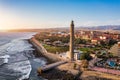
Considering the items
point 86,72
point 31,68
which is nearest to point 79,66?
point 86,72

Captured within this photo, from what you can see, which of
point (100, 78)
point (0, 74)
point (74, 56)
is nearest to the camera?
point (100, 78)

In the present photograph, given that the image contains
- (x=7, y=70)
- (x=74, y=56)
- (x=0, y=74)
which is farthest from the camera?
(x=74, y=56)

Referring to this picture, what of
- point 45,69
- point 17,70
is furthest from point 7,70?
point 45,69

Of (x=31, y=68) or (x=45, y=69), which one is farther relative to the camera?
(x=31, y=68)

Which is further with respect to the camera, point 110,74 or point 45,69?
point 45,69

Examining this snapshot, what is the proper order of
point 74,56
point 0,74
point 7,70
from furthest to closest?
point 74,56 < point 7,70 < point 0,74

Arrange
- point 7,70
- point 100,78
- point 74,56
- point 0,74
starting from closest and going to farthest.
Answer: point 100,78 → point 0,74 → point 7,70 → point 74,56

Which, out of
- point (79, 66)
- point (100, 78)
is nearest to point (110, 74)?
point (100, 78)

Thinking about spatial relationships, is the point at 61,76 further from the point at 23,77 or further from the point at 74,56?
the point at 74,56

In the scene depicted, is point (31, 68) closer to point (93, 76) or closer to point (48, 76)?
point (48, 76)
